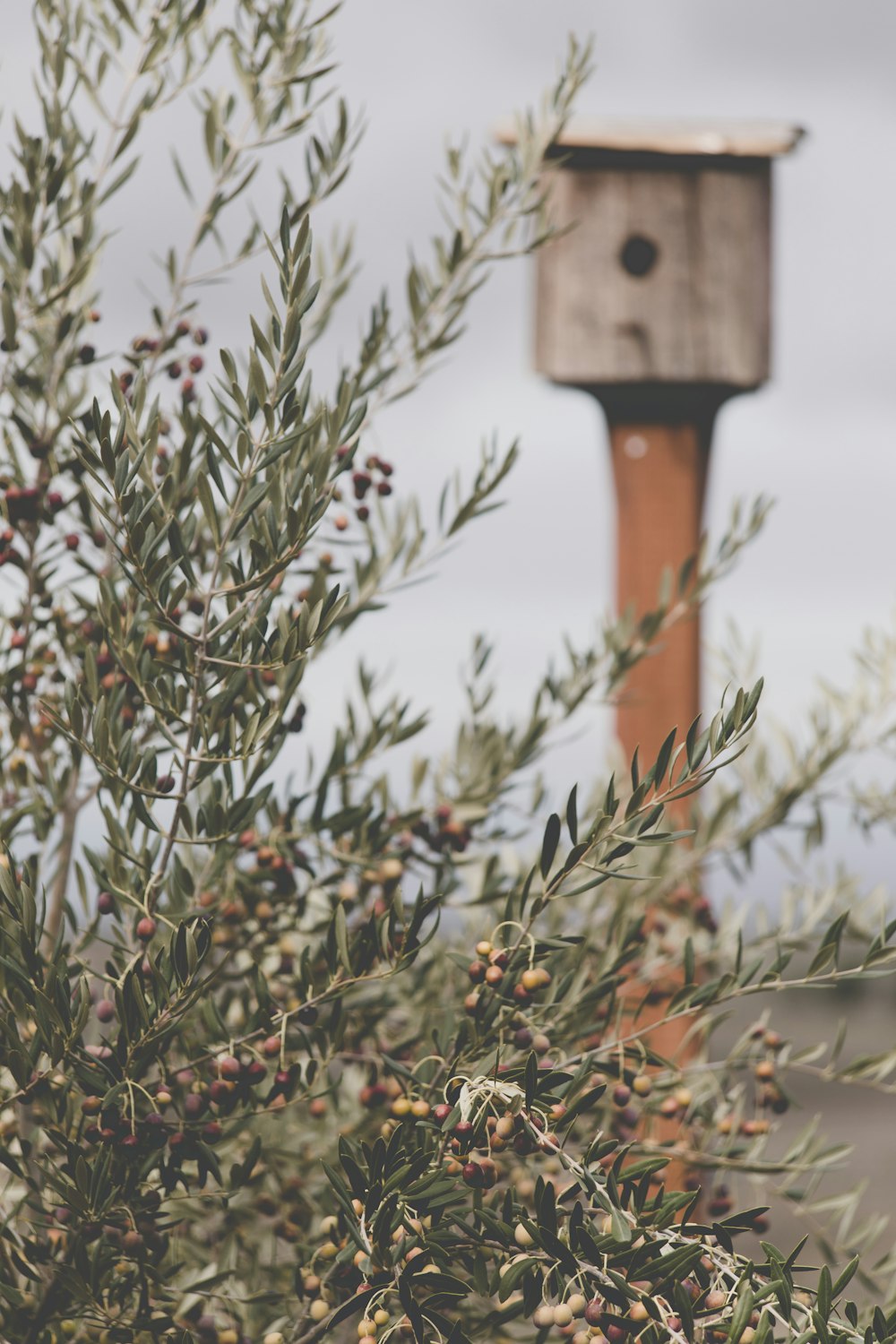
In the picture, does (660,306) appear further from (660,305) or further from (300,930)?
(300,930)

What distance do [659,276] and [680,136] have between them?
0.29 meters

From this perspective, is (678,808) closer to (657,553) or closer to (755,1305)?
(657,553)

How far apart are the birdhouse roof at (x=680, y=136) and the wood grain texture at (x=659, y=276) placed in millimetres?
48

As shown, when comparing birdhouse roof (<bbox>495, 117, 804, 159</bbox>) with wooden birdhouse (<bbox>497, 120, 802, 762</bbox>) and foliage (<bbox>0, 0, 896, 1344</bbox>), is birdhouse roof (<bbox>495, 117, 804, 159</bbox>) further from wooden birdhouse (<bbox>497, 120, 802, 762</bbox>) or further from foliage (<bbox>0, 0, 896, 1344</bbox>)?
foliage (<bbox>0, 0, 896, 1344</bbox>)

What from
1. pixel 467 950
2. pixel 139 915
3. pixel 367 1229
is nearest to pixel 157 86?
pixel 139 915

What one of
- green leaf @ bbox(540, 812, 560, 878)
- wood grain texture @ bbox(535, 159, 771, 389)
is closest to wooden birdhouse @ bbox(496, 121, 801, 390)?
wood grain texture @ bbox(535, 159, 771, 389)

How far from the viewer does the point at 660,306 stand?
3055mm

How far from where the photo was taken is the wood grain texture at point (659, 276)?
3.04m

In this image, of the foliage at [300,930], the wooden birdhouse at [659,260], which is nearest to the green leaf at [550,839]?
the foliage at [300,930]

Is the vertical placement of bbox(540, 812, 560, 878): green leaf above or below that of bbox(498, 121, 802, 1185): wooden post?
below

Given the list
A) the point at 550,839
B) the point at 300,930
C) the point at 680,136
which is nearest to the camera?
the point at 550,839

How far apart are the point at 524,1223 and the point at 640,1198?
0.43 ft

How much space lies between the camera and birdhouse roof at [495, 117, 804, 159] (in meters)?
3.00

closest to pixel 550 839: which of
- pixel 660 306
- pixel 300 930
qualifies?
pixel 300 930
